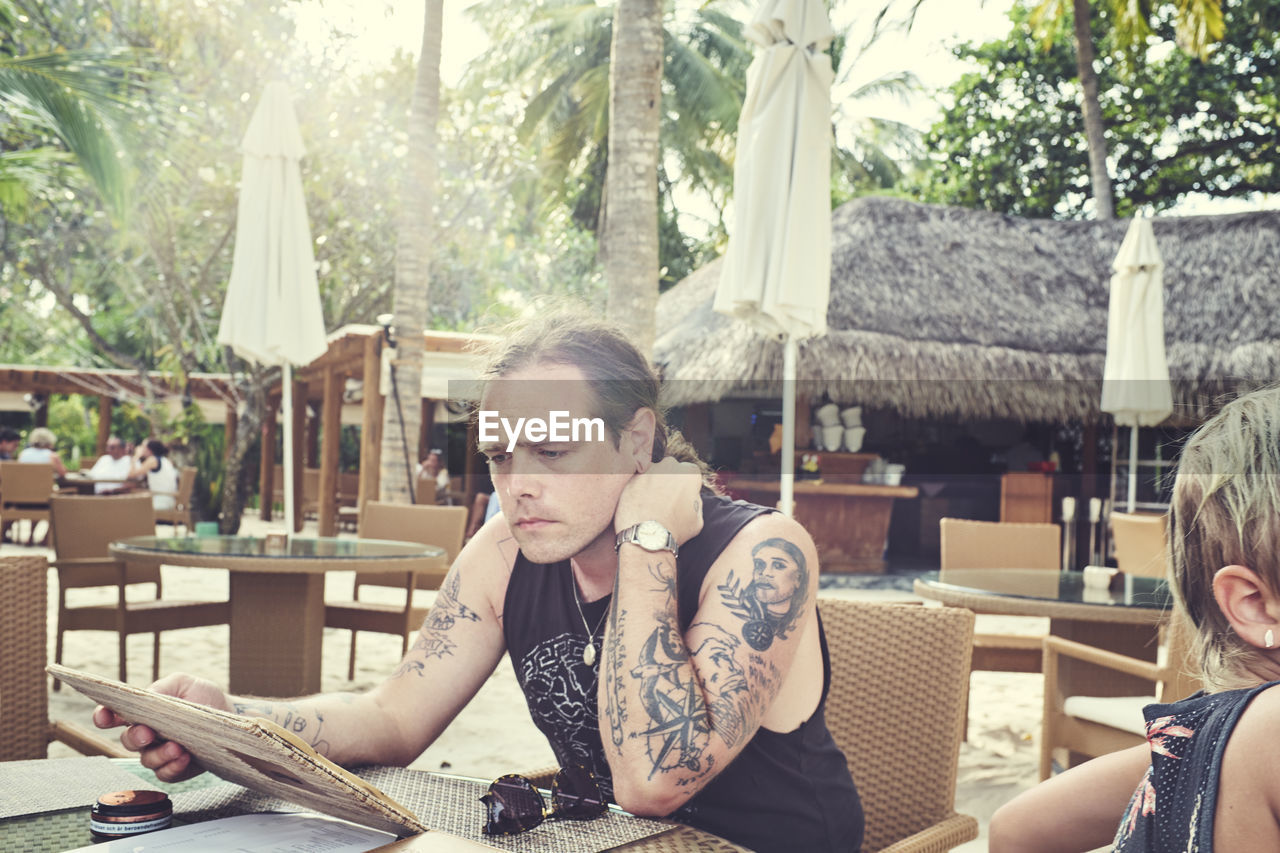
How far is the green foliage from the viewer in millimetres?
15828

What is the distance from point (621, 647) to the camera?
52.1 inches

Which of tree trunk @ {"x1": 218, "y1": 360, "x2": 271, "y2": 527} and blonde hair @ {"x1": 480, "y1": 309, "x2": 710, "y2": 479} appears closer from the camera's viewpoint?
blonde hair @ {"x1": 480, "y1": 309, "x2": 710, "y2": 479}

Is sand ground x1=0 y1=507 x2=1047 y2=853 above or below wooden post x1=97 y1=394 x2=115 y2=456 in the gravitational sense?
below

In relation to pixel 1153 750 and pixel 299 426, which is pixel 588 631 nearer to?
pixel 1153 750

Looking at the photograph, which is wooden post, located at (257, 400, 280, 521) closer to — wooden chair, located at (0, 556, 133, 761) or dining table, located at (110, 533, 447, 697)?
dining table, located at (110, 533, 447, 697)

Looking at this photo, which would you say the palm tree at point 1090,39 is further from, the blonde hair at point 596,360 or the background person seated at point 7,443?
the background person seated at point 7,443

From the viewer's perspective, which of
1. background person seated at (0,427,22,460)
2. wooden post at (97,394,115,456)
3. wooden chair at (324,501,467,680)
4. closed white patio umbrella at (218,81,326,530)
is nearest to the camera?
wooden chair at (324,501,467,680)

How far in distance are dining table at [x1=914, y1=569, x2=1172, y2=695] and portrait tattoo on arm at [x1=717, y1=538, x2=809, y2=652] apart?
1930mm

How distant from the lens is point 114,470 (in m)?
11.2

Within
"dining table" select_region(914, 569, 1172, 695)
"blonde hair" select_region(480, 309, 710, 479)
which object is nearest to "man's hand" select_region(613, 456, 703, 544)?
"blonde hair" select_region(480, 309, 710, 479)

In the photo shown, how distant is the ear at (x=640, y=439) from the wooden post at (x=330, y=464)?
9748 mm

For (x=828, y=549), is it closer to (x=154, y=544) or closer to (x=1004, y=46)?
(x=154, y=544)

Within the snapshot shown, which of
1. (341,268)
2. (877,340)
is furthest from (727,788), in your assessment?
(341,268)

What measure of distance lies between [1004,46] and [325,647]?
16.0m
